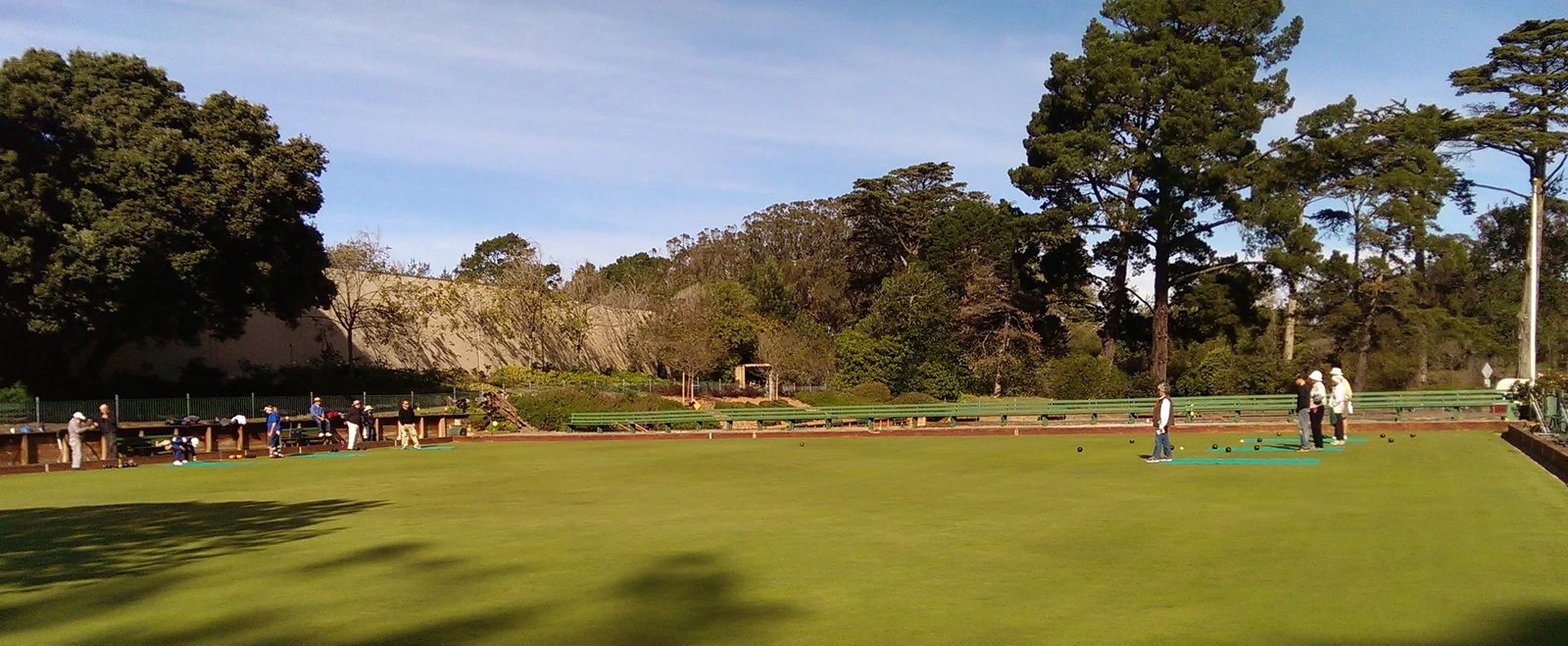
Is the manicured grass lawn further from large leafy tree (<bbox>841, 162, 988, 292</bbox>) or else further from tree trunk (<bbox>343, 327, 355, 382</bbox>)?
large leafy tree (<bbox>841, 162, 988, 292</bbox>)

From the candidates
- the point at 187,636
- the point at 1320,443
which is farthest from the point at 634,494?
the point at 1320,443

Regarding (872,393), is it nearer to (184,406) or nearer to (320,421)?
(320,421)

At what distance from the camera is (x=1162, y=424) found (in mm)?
18141

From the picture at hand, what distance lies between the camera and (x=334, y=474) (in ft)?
68.4

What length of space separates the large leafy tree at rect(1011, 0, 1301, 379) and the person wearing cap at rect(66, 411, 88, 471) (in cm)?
3497

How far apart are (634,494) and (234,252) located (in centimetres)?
2412

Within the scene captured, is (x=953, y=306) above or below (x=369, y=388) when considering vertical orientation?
above

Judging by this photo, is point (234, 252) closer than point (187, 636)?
No

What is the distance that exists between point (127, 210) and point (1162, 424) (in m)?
27.1

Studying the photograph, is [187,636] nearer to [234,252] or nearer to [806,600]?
[806,600]

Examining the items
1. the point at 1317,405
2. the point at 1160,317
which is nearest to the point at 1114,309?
the point at 1160,317

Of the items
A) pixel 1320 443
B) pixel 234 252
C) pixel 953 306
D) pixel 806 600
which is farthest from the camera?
pixel 953 306

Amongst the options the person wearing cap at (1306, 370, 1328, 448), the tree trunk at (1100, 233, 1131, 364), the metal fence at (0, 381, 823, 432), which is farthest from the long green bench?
the tree trunk at (1100, 233, 1131, 364)

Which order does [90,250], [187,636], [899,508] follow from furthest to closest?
[90,250]
[899,508]
[187,636]
